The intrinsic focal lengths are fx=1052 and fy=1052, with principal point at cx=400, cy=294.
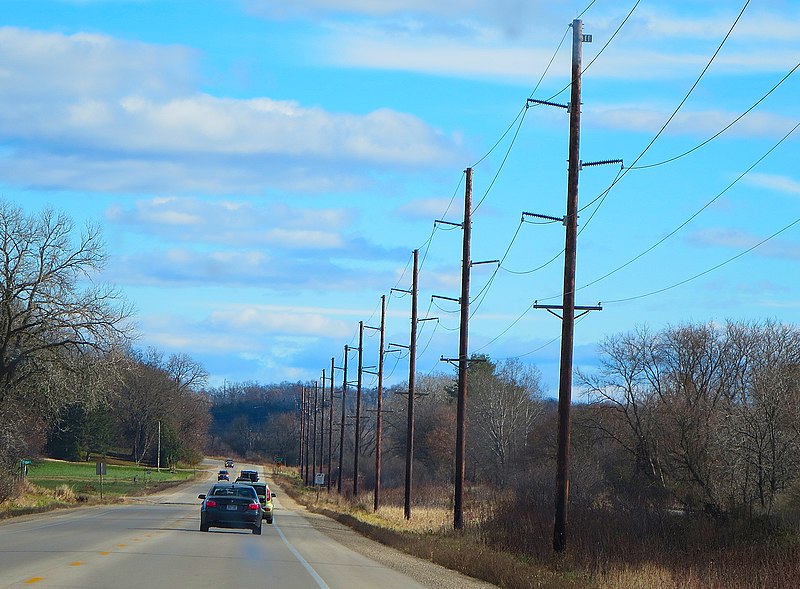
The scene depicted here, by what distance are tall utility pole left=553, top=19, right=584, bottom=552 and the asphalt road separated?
3702mm

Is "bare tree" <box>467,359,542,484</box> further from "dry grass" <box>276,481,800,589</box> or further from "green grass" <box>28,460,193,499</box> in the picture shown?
"dry grass" <box>276,481,800,589</box>

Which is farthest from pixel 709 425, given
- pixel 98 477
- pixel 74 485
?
pixel 98 477

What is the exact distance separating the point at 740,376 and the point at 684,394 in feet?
14.9

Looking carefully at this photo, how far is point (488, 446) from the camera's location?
110375 millimetres

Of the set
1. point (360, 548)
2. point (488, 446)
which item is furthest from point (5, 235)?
point (488, 446)

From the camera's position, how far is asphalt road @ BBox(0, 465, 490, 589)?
16969mm

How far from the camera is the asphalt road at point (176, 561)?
55.7 ft

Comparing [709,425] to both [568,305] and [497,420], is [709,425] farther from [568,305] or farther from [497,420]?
[497,420]

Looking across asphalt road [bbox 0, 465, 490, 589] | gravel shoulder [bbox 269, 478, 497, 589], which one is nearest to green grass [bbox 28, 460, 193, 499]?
gravel shoulder [bbox 269, 478, 497, 589]

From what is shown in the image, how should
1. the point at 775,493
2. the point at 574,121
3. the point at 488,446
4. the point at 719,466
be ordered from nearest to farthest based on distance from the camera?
the point at 574,121, the point at 775,493, the point at 719,466, the point at 488,446

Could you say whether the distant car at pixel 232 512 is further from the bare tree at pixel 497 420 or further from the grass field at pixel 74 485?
the bare tree at pixel 497 420

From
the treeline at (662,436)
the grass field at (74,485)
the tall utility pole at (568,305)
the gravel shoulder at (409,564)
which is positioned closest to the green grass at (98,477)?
the grass field at (74,485)

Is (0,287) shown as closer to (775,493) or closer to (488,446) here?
(775,493)

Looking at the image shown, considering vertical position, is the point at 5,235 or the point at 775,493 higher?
the point at 5,235
